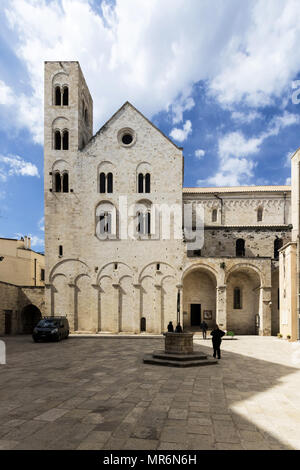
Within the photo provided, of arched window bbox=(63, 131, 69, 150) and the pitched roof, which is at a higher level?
arched window bbox=(63, 131, 69, 150)

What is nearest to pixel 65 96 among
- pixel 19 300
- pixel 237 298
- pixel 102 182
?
pixel 102 182

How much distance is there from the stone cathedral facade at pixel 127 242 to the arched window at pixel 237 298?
0.31 ft

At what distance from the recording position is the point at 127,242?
28750 millimetres

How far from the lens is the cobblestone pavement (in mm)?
5699

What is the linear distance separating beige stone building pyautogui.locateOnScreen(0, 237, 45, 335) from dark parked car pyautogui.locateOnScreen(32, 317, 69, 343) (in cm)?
727

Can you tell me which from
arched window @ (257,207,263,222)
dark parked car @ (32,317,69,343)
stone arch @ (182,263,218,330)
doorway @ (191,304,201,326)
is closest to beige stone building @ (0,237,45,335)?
dark parked car @ (32,317,69,343)

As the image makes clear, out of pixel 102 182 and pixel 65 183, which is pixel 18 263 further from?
pixel 102 182

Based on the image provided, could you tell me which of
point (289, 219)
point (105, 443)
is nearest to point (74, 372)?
point (105, 443)

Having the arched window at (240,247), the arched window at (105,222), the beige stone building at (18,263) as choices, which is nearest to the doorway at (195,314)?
the arched window at (240,247)

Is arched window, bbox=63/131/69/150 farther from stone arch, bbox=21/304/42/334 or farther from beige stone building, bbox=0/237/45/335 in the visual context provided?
stone arch, bbox=21/304/42/334

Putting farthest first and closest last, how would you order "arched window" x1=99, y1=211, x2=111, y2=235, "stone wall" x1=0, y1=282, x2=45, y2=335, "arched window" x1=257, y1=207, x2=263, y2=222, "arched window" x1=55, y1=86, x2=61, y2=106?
1. "arched window" x1=257, y1=207, x2=263, y2=222
2. "arched window" x1=55, y1=86, x2=61, y2=106
3. "arched window" x1=99, y1=211, x2=111, y2=235
4. "stone wall" x1=0, y1=282, x2=45, y2=335

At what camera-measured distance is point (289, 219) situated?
3494 centimetres
